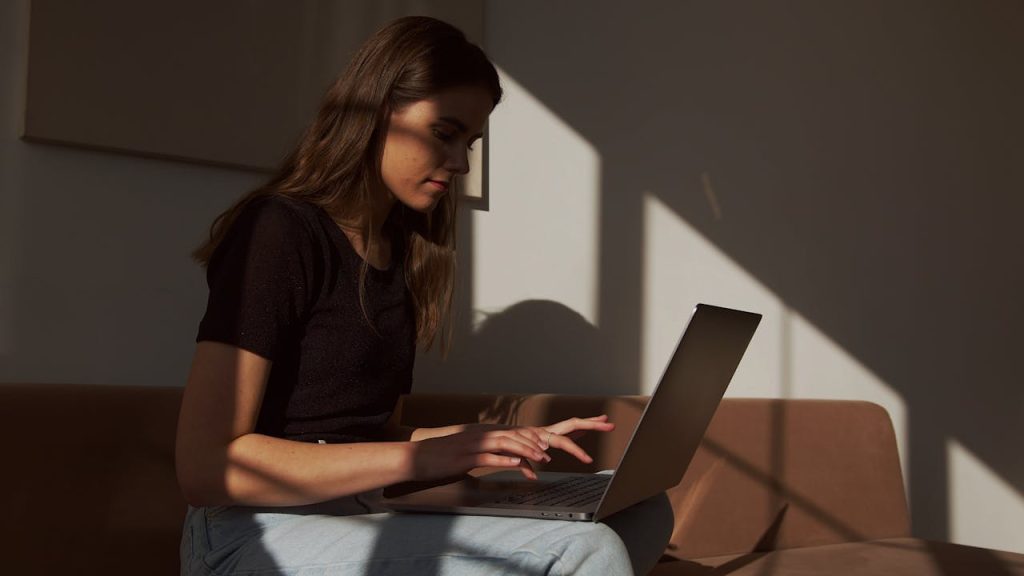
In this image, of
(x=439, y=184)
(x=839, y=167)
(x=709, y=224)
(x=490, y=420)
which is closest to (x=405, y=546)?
(x=439, y=184)

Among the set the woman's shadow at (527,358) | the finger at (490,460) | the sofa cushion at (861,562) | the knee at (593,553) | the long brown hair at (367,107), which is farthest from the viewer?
the woman's shadow at (527,358)

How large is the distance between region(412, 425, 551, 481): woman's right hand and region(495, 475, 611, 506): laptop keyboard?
12 centimetres

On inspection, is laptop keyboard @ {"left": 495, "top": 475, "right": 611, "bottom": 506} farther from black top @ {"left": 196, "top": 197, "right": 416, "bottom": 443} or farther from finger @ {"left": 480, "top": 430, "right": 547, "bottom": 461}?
black top @ {"left": 196, "top": 197, "right": 416, "bottom": 443}

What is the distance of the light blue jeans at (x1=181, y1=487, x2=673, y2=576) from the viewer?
3.90ft

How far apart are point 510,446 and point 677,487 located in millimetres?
1208

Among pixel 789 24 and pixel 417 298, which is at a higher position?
pixel 789 24

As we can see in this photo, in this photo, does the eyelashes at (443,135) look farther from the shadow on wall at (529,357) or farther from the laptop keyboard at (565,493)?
the shadow on wall at (529,357)

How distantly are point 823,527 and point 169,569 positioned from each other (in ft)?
5.19

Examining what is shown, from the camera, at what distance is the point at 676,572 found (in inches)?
85.4

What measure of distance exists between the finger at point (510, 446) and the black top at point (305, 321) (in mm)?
302

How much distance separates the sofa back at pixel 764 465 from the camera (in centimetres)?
227

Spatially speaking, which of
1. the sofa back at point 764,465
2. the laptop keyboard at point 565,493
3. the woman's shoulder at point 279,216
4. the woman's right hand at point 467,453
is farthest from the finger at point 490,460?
the sofa back at point 764,465

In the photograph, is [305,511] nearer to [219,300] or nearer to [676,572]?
[219,300]

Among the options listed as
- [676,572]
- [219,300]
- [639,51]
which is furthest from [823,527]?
[219,300]
